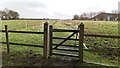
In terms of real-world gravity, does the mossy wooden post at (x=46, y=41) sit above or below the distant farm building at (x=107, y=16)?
below

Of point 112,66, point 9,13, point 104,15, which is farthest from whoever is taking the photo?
point 104,15

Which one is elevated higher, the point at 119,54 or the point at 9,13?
the point at 9,13

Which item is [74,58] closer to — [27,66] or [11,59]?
[27,66]

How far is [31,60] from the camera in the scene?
8523 millimetres

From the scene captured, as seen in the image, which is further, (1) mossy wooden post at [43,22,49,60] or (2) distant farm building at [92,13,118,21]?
(2) distant farm building at [92,13,118,21]

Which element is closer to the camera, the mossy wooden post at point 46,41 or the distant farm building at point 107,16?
the mossy wooden post at point 46,41

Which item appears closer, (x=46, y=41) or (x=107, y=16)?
(x=46, y=41)

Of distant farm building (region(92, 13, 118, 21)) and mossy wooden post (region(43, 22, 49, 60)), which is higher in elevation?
distant farm building (region(92, 13, 118, 21))

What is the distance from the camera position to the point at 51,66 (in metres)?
7.75

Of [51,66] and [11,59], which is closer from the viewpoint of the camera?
[51,66]

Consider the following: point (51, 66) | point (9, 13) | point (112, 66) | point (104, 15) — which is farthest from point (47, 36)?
point (104, 15)

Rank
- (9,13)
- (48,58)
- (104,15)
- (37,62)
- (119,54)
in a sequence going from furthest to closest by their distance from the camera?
(104,15)
(9,13)
(119,54)
(48,58)
(37,62)

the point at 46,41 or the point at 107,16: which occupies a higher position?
the point at 107,16

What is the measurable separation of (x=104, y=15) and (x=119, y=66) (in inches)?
3855
